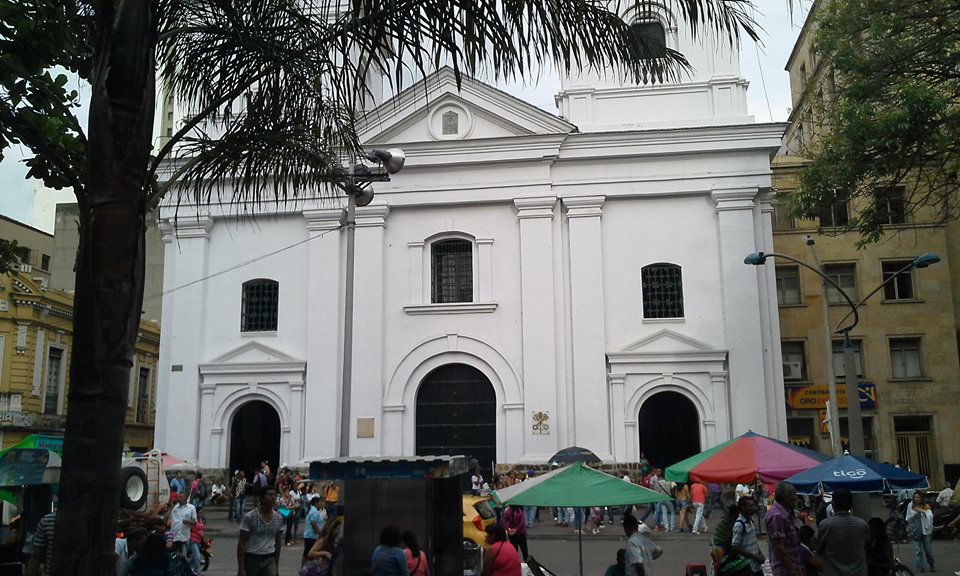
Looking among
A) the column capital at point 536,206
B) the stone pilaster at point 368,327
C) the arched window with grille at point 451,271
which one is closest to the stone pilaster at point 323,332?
the stone pilaster at point 368,327

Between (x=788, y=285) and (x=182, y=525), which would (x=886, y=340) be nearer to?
(x=788, y=285)

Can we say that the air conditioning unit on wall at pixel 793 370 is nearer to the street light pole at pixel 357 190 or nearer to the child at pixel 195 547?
the street light pole at pixel 357 190

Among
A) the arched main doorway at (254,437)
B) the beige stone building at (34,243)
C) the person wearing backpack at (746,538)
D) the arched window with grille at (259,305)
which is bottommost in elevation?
the person wearing backpack at (746,538)

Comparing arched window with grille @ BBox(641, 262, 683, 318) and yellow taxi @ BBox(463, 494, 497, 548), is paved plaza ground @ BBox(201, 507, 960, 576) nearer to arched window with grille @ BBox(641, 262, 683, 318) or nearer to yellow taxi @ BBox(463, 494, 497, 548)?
yellow taxi @ BBox(463, 494, 497, 548)

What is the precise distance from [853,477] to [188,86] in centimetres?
819

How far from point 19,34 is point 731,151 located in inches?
796

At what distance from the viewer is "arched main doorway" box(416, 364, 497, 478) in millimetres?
24859

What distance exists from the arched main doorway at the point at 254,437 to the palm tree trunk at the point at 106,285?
74.5 ft

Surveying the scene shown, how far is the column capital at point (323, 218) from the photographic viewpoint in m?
25.8

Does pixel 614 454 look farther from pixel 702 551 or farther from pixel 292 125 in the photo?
pixel 292 125

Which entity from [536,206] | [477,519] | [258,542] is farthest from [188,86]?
[536,206]

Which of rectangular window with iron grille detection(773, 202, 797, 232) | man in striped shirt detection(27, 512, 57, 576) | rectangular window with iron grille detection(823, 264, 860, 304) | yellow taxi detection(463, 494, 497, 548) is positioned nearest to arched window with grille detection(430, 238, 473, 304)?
yellow taxi detection(463, 494, 497, 548)

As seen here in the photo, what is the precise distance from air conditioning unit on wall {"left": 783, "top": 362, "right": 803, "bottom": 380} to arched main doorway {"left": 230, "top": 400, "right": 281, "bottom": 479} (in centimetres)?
1674

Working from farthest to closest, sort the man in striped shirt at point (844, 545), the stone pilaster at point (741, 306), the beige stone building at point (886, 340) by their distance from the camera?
the beige stone building at point (886, 340)
the stone pilaster at point (741, 306)
the man in striped shirt at point (844, 545)
